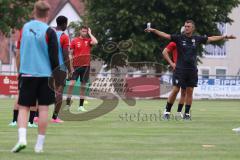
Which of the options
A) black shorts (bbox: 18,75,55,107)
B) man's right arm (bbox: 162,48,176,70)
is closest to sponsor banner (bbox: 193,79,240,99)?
man's right arm (bbox: 162,48,176,70)

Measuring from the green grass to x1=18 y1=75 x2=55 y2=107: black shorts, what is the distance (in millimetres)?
676

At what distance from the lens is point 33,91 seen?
9.91 m

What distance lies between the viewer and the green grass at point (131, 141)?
973 centimetres

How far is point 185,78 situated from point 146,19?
33887 millimetres

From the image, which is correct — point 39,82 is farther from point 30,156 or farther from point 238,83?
point 238,83

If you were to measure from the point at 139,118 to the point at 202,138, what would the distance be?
5.74 m

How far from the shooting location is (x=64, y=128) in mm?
14328

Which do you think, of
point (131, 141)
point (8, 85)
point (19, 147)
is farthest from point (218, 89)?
point (19, 147)

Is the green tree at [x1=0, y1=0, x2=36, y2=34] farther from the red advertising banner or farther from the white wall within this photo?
the white wall

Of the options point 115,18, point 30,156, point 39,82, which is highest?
point 115,18

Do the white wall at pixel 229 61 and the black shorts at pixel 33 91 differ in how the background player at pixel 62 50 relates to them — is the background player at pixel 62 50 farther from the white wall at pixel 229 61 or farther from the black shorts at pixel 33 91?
the white wall at pixel 229 61

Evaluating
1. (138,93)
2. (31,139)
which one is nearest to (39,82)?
(31,139)

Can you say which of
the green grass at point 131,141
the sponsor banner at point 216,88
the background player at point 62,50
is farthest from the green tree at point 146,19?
the green grass at point 131,141

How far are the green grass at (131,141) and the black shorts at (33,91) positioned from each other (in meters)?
0.68
